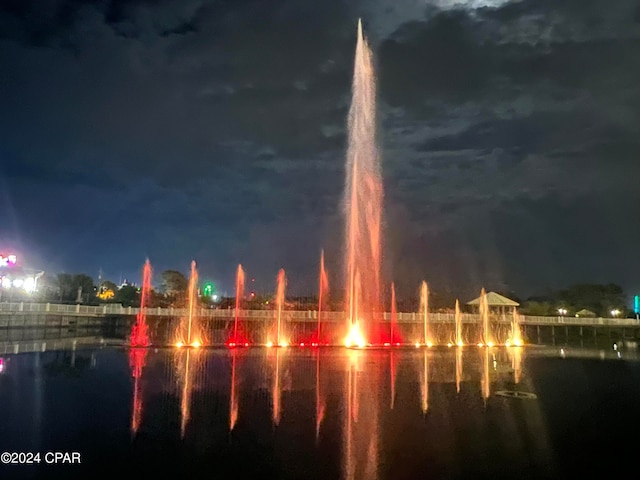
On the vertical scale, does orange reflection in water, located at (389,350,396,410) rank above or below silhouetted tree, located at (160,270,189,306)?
below

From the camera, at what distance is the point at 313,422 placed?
12156 millimetres

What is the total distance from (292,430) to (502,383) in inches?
430

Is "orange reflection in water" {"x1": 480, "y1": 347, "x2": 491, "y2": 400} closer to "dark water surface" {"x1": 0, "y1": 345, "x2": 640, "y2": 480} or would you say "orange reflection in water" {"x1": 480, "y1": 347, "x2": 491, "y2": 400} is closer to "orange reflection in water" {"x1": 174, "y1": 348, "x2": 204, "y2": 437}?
"dark water surface" {"x1": 0, "y1": 345, "x2": 640, "y2": 480}

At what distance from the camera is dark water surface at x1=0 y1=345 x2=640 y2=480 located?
9.03 m

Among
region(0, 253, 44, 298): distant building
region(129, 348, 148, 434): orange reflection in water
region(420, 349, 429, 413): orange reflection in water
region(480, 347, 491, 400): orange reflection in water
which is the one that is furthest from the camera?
region(0, 253, 44, 298): distant building

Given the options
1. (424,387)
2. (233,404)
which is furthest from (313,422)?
(424,387)

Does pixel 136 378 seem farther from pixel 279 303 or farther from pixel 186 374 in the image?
pixel 279 303

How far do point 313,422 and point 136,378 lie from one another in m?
8.61

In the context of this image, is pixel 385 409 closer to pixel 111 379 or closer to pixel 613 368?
pixel 111 379

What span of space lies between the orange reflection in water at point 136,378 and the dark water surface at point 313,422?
2.8 inches

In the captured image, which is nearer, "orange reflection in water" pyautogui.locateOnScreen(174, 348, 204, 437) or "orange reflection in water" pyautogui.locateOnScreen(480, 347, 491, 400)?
"orange reflection in water" pyautogui.locateOnScreen(174, 348, 204, 437)

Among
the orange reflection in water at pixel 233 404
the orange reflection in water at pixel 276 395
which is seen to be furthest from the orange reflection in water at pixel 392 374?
the orange reflection in water at pixel 233 404

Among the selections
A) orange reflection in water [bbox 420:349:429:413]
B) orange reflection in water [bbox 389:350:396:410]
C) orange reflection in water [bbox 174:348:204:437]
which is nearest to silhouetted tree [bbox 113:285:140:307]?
orange reflection in water [bbox 174:348:204:437]

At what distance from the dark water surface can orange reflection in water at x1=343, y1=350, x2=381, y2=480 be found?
0.12ft
